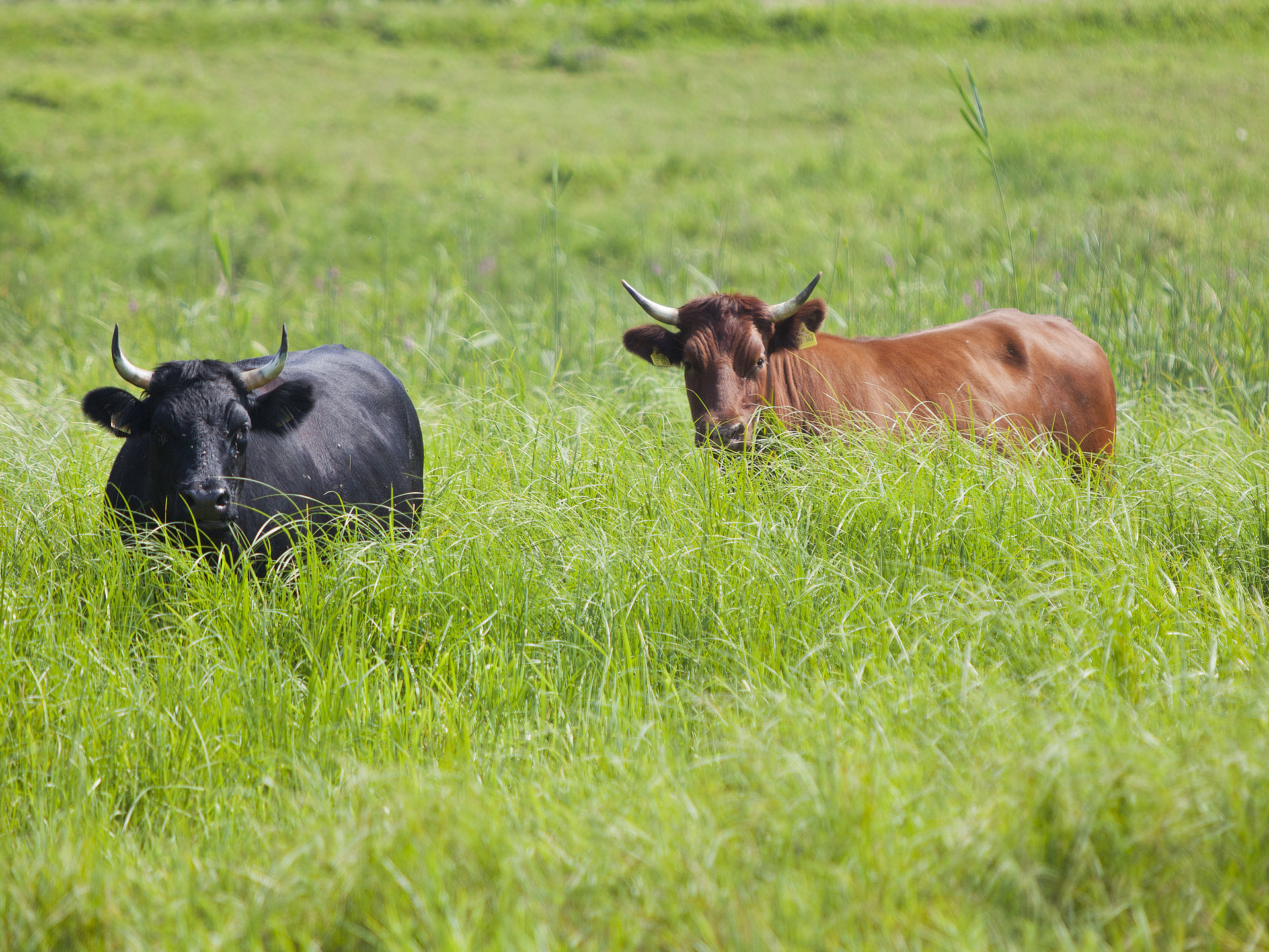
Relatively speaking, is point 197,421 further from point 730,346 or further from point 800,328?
point 800,328

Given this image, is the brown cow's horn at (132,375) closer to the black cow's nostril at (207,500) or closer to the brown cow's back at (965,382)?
the black cow's nostril at (207,500)

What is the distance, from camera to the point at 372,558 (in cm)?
346

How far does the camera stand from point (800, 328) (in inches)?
168

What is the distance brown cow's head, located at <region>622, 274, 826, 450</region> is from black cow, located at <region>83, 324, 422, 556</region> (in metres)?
1.30

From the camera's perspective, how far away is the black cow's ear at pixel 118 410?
348 centimetres

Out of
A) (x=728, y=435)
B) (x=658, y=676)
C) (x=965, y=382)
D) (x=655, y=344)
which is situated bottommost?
(x=658, y=676)

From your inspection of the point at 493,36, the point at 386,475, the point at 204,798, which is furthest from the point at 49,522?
the point at 493,36

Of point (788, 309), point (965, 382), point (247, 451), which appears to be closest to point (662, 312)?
point (788, 309)

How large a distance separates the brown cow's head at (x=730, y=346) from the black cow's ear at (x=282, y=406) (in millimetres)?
1388

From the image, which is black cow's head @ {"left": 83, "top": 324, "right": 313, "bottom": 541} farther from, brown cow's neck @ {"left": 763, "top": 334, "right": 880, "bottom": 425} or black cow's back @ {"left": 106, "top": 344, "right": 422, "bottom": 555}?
brown cow's neck @ {"left": 763, "top": 334, "right": 880, "bottom": 425}

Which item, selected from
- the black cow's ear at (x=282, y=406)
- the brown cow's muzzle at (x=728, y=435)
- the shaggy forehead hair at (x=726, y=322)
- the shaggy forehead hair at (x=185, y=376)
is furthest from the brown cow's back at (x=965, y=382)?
the shaggy forehead hair at (x=185, y=376)

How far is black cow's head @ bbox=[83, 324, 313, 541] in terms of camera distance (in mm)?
3289

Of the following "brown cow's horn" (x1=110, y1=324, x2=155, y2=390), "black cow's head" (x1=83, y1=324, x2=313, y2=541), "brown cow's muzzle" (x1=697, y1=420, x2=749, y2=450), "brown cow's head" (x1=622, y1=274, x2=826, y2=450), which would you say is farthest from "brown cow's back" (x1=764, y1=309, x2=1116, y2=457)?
"brown cow's horn" (x1=110, y1=324, x2=155, y2=390)

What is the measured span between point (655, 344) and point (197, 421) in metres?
2.01
